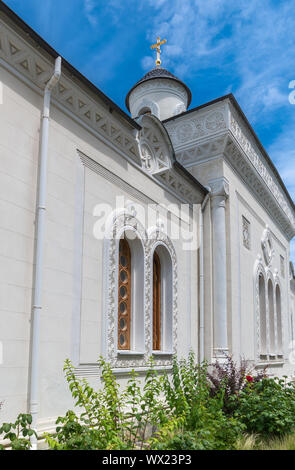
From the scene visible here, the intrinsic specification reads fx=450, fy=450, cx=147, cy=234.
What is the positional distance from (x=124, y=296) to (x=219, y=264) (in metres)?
3.32

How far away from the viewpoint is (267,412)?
6.23 metres

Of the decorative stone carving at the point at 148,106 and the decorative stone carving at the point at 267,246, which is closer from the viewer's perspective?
the decorative stone carving at the point at 267,246

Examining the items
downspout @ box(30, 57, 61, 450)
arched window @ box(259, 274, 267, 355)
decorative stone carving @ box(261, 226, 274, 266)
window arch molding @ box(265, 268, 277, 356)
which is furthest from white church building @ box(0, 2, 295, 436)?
window arch molding @ box(265, 268, 277, 356)

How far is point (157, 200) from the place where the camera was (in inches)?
342

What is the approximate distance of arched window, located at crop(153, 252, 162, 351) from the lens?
27.9 ft

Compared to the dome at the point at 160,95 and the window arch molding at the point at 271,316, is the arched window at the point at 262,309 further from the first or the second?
the dome at the point at 160,95

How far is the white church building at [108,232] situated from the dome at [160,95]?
310 cm

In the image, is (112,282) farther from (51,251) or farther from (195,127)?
(195,127)

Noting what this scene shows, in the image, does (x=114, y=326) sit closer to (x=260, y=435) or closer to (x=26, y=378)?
(x=26, y=378)

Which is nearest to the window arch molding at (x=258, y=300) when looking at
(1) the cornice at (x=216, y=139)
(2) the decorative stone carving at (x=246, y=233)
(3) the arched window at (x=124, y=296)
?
(2) the decorative stone carving at (x=246, y=233)

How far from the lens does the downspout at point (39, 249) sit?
16.8ft

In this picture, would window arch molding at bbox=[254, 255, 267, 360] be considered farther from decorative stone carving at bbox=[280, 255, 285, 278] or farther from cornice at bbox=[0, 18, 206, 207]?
cornice at bbox=[0, 18, 206, 207]

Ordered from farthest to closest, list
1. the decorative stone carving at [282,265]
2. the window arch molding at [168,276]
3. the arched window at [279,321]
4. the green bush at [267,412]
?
the decorative stone carving at [282,265]
the arched window at [279,321]
the window arch molding at [168,276]
the green bush at [267,412]

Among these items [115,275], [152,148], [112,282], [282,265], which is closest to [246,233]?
[152,148]
